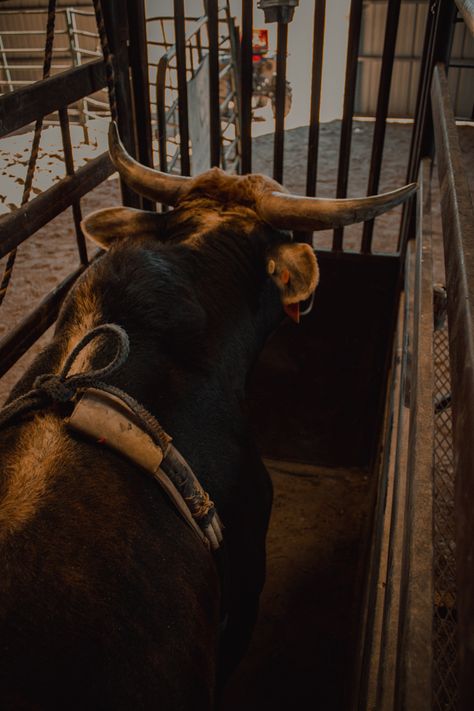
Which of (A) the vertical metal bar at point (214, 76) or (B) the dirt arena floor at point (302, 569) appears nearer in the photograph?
(B) the dirt arena floor at point (302, 569)

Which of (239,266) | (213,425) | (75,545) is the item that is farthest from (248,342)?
(75,545)

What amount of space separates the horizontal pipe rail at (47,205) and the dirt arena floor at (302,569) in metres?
1.58

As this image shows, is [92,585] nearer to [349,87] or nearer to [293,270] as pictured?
[293,270]

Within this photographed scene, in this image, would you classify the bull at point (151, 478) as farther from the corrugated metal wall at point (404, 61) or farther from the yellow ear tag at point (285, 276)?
the corrugated metal wall at point (404, 61)

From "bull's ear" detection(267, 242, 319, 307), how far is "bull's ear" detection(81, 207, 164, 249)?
0.47 meters

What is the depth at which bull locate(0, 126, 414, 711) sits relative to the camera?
4.00ft

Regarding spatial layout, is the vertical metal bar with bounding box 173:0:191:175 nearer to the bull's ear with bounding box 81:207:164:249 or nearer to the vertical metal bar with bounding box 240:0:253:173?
the vertical metal bar with bounding box 240:0:253:173

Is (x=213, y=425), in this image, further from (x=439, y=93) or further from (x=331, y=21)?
(x=331, y=21)

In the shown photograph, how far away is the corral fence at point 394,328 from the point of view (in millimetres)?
1005

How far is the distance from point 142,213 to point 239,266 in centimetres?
49

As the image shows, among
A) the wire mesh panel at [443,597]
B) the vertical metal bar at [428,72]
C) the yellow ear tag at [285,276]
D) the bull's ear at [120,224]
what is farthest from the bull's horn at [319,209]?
the vertical metal bar at [428,72]

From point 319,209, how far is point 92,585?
4.96 feet

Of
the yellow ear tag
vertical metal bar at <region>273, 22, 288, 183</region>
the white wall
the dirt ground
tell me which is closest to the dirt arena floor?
the dirt ground

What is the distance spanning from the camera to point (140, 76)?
3.21m
